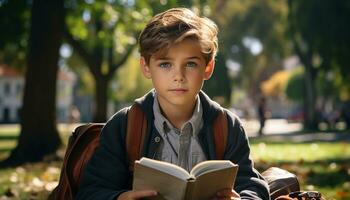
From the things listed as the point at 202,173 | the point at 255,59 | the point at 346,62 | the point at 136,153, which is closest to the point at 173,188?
the point at 202,173

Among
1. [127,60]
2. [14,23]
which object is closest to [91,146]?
[14,23]

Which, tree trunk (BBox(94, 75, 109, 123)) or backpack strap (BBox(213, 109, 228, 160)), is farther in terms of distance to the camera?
tree trunk (BBox(94, 75, 109, 123))

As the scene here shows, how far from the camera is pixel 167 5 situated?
65.5 ft

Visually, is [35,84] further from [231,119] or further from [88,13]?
[231,119]

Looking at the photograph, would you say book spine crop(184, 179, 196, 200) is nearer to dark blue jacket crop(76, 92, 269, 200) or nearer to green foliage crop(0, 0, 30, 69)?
dark blue jacket crop(76, 92, 269, 200)

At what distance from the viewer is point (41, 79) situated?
12938 mm

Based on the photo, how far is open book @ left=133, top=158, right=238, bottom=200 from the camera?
272cm

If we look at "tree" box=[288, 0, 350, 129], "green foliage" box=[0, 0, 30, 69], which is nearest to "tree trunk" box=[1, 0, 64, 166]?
"green foliage" box=[0, 0, 30, 69]

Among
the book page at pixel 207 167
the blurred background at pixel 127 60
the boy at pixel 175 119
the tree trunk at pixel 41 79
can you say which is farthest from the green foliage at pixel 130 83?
the book page at pixel 207 167

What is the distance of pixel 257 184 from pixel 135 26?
20.4 m

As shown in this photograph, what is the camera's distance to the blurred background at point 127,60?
417 inches

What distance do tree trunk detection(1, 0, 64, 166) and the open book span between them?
33.1ft

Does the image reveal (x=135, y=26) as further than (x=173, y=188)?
Yes

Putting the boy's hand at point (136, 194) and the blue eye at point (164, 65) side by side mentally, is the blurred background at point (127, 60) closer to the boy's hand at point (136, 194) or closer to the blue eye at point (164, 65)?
the blue eye at point (164, 65)
